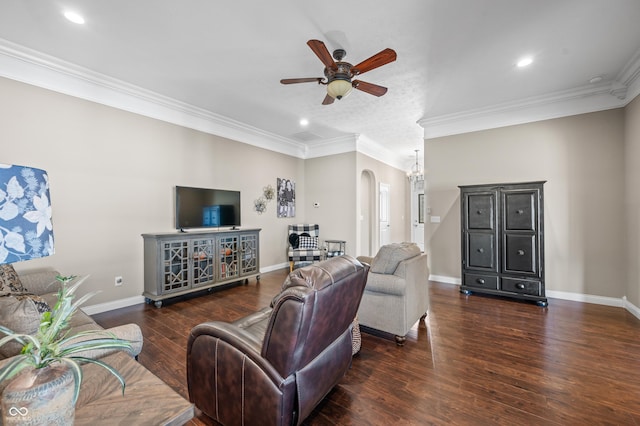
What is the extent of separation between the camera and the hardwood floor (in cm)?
176

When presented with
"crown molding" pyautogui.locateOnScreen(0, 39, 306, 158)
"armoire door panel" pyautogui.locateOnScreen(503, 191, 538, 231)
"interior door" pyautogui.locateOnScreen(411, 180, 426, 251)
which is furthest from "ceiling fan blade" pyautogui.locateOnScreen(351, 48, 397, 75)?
"interior door" pyautogui.locateOnScreen(411, 180, 426, 251)

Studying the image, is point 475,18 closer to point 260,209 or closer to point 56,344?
point 56,344

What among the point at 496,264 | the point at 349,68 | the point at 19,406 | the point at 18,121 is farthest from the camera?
the point at 496,264

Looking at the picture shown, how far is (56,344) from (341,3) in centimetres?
270

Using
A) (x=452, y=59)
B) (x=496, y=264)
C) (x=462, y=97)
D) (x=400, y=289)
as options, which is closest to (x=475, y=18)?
(x=452, y=59)

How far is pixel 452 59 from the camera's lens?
307 cm

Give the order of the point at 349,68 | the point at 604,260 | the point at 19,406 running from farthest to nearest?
1. the point at 604,260
2. the point at 349,68
3. the point at 19,406

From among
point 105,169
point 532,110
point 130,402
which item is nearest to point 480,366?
point 130,402

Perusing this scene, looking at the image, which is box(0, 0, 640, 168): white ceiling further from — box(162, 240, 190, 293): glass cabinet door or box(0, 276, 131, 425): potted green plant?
box(0, 276, 131, 425): potted green plant

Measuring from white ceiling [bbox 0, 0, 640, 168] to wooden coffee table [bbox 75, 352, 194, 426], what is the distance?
2.64 metres

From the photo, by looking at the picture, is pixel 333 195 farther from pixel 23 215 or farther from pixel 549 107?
pixel 23 215

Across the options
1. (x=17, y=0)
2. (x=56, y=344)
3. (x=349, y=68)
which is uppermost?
(x=17, y=0)

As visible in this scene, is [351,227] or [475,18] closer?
[475,18]

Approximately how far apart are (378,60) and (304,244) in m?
4.27
